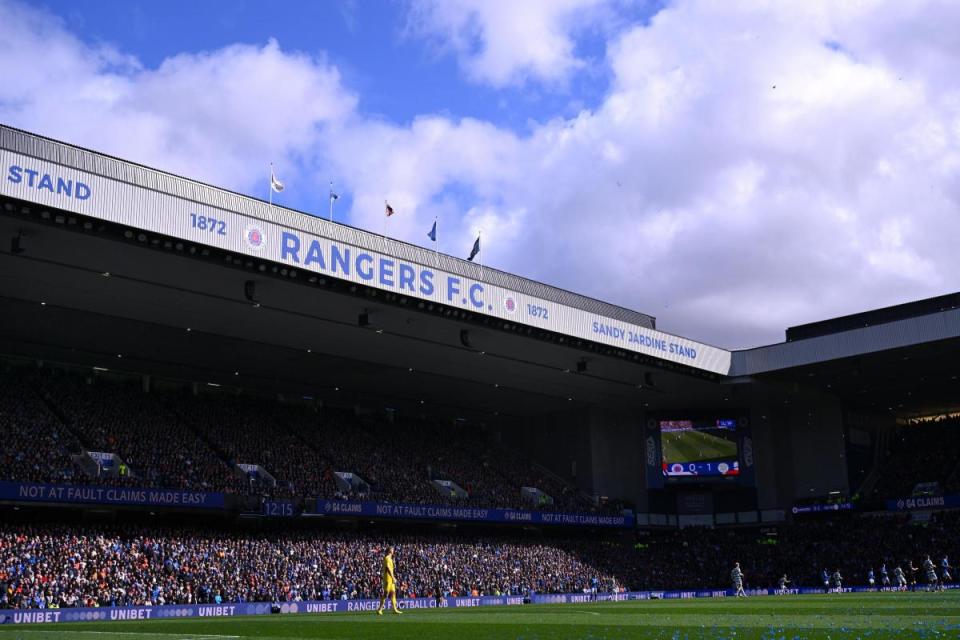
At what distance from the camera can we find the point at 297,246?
33.9m

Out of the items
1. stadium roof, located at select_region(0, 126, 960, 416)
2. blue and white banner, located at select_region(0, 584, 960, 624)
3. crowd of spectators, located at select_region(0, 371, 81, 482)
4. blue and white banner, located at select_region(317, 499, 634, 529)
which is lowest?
blue and white banner, located at select_region(0, 584, 960, 624)

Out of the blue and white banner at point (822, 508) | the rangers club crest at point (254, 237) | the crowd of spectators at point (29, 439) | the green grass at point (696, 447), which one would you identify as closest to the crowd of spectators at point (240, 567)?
the crowd of spectators at point (29, 439)

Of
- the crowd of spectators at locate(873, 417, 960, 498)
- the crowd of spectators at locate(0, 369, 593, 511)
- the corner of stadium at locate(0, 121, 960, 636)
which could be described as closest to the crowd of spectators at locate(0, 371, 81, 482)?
the crowd of spectators at locate(0, 369, 593, 511)

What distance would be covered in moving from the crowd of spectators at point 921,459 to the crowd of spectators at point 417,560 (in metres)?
2.95

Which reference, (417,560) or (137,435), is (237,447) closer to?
(137,435)

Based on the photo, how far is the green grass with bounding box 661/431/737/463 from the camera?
5925cm

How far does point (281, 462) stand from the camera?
46.2m

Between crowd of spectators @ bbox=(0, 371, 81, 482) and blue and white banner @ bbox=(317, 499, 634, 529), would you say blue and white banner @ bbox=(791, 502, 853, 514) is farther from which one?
crowd of spectators @ bbox=(0, 371, 81, 482)

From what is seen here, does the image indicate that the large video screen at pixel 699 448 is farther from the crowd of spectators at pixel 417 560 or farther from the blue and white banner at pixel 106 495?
the blue and white banner at pixel 106 495

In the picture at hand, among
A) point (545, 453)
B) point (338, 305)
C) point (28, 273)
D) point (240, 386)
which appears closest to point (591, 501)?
point (545, 453)

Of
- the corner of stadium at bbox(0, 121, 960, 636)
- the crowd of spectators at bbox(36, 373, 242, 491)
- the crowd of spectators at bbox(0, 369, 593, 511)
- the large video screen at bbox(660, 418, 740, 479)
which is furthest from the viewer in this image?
the large video screen at bbox(660, 418, 740, 479)

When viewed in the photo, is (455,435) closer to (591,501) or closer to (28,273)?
(591,501)

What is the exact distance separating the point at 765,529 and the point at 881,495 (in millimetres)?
7101

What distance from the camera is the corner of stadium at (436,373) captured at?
107 feet
